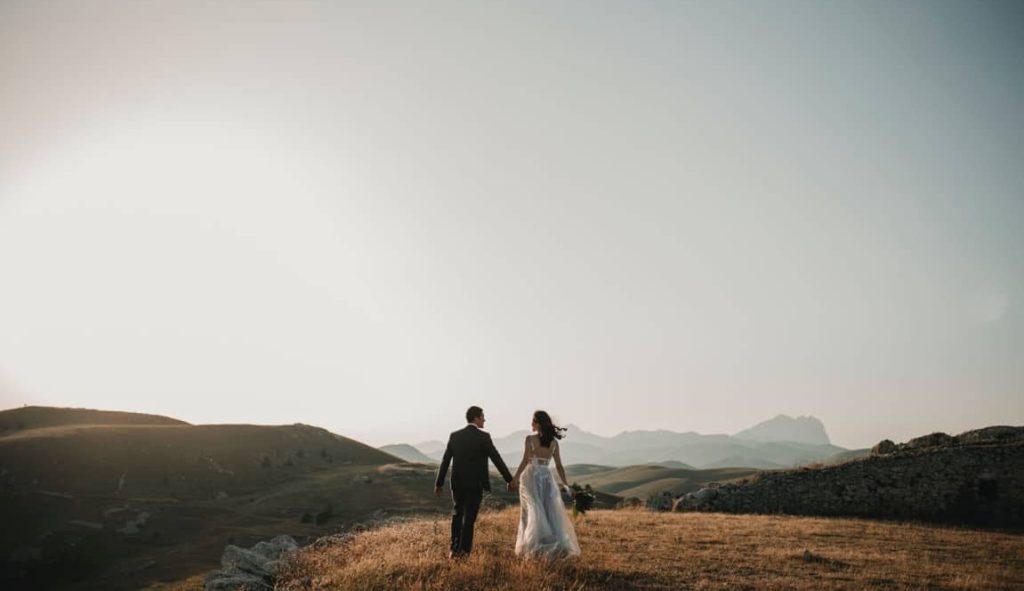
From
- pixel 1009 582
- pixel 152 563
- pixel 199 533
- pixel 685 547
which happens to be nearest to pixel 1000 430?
pixel 1009 582

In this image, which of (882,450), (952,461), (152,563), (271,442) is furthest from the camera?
(271,442)

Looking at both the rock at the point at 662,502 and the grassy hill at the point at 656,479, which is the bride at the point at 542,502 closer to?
the rock at the point at 662,502

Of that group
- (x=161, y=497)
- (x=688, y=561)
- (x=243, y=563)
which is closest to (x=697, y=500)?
(x=688, y=561)

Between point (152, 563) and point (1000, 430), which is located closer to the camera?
point (1000, 430)

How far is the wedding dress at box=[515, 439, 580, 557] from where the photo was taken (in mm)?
9734

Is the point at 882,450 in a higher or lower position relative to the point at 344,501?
higher

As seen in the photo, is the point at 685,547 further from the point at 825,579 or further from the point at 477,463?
the point at 477,463

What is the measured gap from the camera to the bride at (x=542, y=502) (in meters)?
9.81

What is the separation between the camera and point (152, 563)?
37.7m

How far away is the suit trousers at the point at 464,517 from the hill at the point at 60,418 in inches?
4121

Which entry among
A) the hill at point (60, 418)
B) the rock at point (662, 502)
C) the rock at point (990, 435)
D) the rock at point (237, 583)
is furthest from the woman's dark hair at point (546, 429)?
the hill at point (60, 418)

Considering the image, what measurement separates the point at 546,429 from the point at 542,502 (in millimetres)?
1433

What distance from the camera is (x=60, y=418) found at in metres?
90.9

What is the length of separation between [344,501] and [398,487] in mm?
7013
